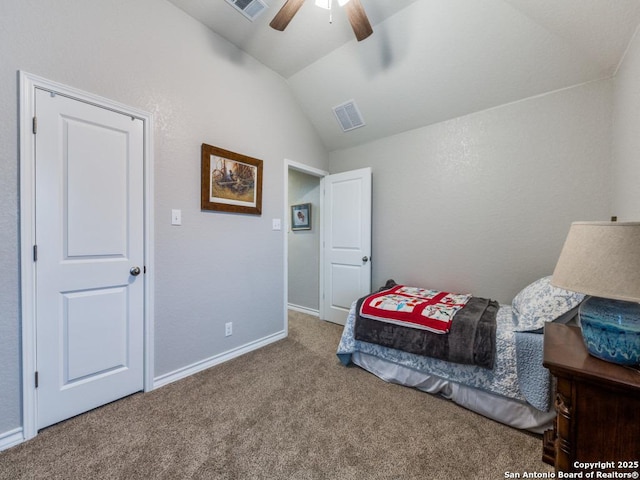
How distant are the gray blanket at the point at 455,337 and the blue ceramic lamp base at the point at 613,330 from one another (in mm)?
780

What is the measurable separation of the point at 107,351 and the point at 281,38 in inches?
117

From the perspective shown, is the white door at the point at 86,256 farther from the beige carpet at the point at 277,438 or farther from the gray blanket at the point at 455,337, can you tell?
the gray blanket at the point at 455,337

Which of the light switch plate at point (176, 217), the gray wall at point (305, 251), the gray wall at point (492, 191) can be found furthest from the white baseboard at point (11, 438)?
the gray wall at point (492, 191)

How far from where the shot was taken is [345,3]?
162 centimetres

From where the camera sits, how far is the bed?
1.58 metres

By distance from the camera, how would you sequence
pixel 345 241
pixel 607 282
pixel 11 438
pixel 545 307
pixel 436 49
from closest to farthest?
1. pixel 607 282
2. pixel 11 438
3. pixel 545 307
4. pixel 436 49
5. pixel 345 241

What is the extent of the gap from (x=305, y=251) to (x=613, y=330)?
3.35 meters

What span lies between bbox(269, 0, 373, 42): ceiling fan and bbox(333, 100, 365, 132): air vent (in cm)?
121

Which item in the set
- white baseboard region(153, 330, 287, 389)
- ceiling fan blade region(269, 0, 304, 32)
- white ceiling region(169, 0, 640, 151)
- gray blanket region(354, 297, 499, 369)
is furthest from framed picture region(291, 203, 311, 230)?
ceiling fan blade region(269, 0, 304, 32)

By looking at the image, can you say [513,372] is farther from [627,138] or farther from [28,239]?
[28,239]

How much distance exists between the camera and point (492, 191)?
2594 millimetres

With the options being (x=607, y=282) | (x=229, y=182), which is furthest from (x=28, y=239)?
(x=607, y=282)

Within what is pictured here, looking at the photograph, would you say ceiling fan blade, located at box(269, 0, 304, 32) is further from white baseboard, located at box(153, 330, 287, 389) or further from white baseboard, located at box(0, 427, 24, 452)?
white baseboard, located at box(0, 427, 24, 452)

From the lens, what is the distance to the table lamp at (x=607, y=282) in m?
0.88
